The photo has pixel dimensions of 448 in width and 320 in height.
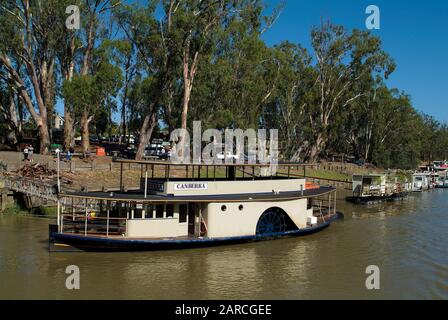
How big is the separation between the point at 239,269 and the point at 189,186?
5022 millimetres

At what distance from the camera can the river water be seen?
17.1 meters

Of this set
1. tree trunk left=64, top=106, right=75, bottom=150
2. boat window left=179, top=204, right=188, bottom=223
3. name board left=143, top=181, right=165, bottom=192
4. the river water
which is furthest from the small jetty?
tree trunk left=64, top=106, right=75, bottom=150

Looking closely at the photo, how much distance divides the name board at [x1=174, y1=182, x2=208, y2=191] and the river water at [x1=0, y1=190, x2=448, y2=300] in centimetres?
299

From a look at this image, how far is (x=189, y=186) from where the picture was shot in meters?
22.9

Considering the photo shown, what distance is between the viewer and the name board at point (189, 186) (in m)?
22.5

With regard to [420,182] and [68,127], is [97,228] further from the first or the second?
[420,182]

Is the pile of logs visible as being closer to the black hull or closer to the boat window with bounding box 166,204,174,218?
the black hull

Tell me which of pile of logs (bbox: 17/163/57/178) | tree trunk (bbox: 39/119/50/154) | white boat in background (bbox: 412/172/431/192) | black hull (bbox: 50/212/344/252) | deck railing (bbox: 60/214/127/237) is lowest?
black hull (bbox: 50/212/344/252)

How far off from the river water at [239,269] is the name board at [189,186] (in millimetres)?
2988

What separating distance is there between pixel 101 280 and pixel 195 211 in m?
6.41

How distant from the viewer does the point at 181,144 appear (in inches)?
1705

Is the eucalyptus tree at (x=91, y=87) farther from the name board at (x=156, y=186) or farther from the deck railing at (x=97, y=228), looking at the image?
the deck railing at (x=97, y=228)

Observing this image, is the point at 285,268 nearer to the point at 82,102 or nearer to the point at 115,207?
the point at 115,207

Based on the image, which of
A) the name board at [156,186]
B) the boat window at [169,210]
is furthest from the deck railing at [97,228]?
the name board at [156,186]
